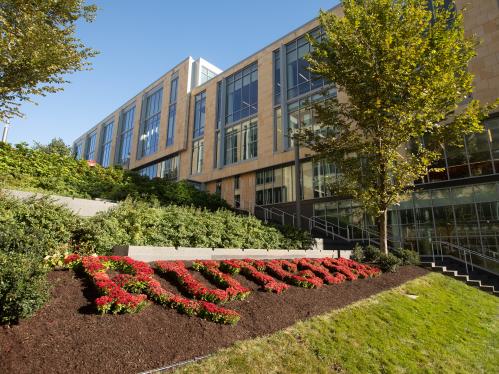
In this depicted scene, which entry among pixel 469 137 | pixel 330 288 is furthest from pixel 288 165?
pixel 330 288

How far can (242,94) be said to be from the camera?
112 ft

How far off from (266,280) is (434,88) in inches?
398

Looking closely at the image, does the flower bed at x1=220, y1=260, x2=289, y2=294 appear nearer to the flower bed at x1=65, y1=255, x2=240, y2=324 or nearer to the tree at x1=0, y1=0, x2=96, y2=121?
the flower bed at x1=65, y1=255, x2=240, y2=324

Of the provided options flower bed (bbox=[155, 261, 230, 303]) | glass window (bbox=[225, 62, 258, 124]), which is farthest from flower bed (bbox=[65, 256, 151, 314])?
glass window (bbox=[225, 62, 258, 124])

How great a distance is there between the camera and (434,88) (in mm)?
12633

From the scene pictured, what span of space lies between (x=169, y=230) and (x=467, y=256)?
53.9 ft

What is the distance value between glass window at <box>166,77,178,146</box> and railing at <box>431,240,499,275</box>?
31.3 m

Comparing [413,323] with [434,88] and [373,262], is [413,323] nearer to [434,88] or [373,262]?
[373,262]

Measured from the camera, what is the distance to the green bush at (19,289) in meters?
4.68

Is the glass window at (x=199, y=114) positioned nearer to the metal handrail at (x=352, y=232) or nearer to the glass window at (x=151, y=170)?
the glass window at (x=151, y=170)

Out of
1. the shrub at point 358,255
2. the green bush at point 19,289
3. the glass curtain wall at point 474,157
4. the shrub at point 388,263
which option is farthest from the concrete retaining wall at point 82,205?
the glass curtain wall at point 474,157

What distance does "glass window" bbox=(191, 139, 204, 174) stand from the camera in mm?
36750

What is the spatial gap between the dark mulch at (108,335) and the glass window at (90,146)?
60505 mm

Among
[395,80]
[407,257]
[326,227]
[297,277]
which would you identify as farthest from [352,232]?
[297,277]
